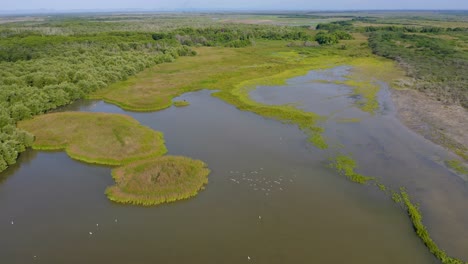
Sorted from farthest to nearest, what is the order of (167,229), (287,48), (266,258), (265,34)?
(265,34) < (287,48) < (167,229) < (266,258)

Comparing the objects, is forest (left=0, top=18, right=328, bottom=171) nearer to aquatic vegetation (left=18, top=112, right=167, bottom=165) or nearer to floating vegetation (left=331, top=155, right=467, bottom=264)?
aquatic vegetation (left=18, top=112, right=167, bottom=165)

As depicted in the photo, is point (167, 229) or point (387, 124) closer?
point (167, 229)

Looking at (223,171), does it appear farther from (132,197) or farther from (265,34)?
(265,34)

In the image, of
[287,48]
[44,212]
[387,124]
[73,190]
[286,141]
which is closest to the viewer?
[44,212]

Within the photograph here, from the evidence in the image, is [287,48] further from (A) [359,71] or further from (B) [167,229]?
(B) [167,229]

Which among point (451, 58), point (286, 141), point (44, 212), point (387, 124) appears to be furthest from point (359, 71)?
point (44, 212)

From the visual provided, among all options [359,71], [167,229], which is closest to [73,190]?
[167,229]

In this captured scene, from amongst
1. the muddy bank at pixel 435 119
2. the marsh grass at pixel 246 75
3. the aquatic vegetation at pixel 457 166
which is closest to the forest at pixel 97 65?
the muddy bank at pixel 435 119
